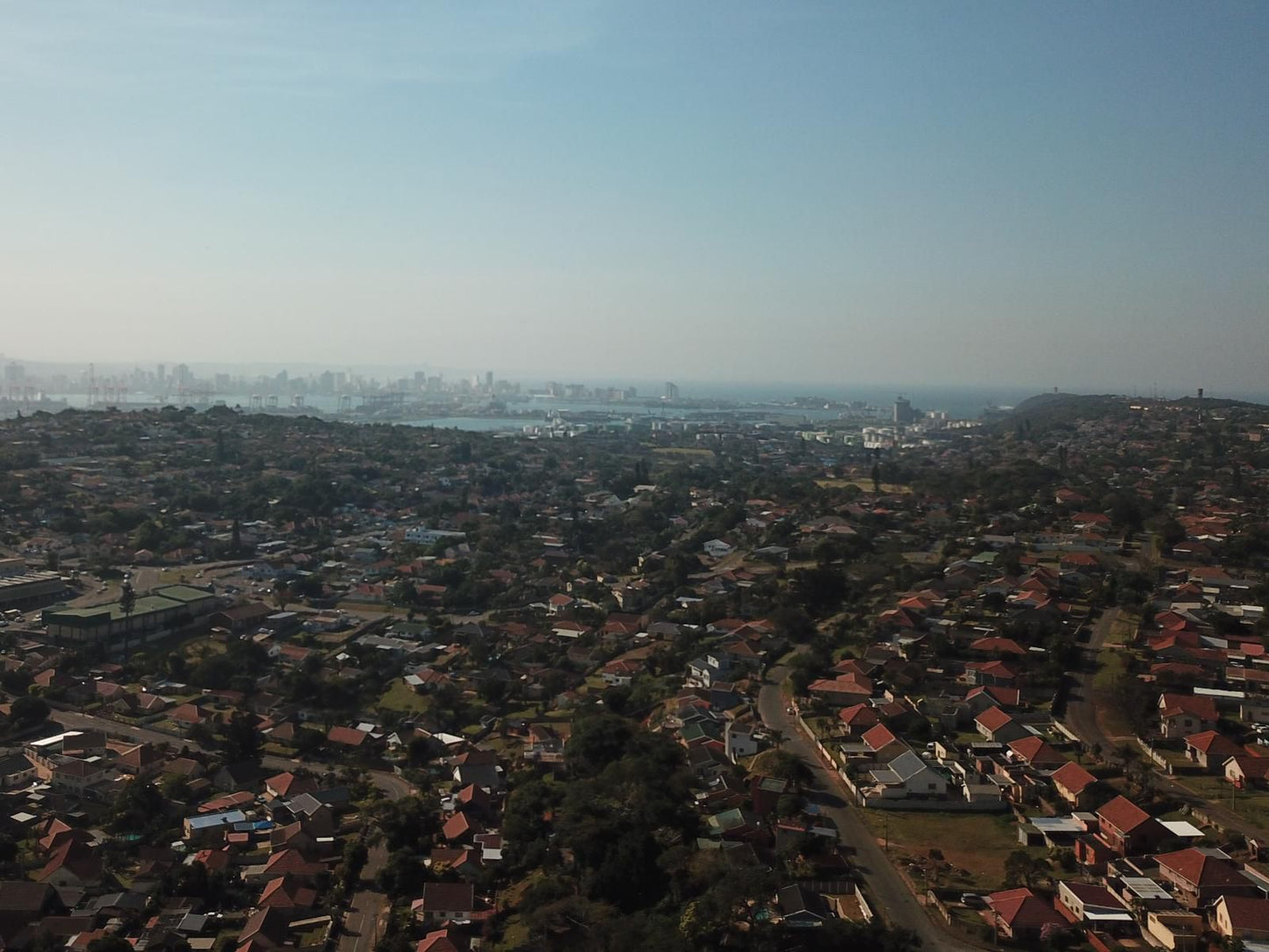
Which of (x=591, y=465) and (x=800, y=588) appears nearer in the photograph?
(x=800, y=588)

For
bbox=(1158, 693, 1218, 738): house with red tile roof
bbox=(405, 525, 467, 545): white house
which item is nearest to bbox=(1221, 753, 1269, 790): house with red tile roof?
bbox=(1158, 693, 1218, 738): house with red tile roof

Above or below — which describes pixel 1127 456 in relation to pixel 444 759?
above

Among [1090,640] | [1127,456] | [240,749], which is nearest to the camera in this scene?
[240,749]

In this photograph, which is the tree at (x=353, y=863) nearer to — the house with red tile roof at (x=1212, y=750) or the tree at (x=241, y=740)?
the tree at (x=241, y=740)

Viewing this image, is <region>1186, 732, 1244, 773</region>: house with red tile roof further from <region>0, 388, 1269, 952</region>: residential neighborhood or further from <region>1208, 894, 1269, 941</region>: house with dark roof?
<region>1208, 894, 1269, 941</region>: house with dark roof

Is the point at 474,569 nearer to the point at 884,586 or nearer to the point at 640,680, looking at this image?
the point at 640,680

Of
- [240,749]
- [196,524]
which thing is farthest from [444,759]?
[196,524]

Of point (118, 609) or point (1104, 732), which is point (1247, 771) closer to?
point (1104, 732)
